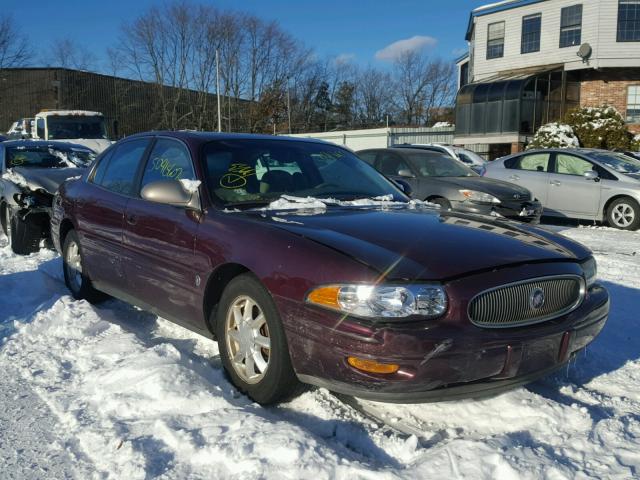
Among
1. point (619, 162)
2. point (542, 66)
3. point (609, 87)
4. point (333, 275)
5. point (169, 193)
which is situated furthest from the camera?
point (542, 66)

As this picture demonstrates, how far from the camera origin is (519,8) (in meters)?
27.0

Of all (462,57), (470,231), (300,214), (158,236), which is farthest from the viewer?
(462,57)

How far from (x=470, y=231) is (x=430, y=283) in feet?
2.64

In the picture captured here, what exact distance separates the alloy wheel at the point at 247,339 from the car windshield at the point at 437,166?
6.92 m

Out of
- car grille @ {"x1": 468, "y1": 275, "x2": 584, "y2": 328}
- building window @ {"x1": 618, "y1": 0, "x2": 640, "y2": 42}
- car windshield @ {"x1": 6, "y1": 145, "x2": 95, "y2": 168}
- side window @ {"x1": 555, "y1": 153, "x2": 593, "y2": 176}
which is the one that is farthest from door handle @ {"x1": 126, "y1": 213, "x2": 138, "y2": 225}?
building window @ {"x1": 618, "y1": 0, "x2": 640, "y2": 42}

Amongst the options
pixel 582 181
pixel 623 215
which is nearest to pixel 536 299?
pixel 623 215

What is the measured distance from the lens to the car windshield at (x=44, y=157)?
920cm

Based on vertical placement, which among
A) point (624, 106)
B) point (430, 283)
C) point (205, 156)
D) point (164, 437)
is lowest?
point (164, 437)

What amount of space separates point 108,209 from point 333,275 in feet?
8.71

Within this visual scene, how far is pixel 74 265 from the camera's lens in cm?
548

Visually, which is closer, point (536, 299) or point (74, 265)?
point (536, 299)

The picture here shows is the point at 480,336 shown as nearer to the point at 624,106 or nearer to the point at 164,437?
the point at 164,437

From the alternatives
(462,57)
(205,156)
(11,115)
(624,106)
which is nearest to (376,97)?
(462,57)

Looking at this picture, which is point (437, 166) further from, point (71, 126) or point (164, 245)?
point (71, 126)
